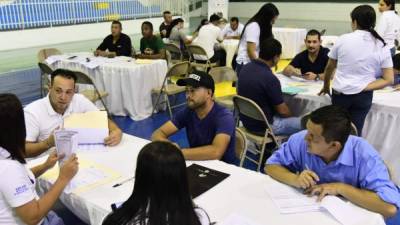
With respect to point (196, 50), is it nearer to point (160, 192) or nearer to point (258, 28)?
point (258, 28)

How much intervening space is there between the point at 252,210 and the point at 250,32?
2860 millimetres

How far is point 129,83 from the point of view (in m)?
5.09

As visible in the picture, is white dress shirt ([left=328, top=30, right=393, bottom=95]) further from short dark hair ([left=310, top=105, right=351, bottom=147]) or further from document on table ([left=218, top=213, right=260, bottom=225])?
document on table ([left=218, top=213, right=260, bottom=225])

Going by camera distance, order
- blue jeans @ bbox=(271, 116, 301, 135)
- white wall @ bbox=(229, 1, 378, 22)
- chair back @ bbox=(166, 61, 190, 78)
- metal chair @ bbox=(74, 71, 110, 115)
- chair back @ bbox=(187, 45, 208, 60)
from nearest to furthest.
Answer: blue jeans @ bbox=(271, 116, 301, 135)
metal chair @ bbox=(74, 71, 110, 115)
chair back @ bbox=(166, 61, 190, 78)
chair back @ bbox=(187, 45, 208, 60)
white wall @ bbox=(229, 1, 378, 22)

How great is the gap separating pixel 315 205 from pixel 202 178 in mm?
A: 547

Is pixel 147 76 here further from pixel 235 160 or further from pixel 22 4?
pixel 22 4

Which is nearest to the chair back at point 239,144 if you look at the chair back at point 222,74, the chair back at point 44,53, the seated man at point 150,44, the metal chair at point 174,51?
the chair back at point 222,74

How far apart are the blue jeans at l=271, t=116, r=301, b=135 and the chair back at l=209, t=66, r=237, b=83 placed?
1.22 metres

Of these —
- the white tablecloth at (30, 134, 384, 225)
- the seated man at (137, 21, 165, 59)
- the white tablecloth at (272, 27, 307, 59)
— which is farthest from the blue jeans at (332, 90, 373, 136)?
the white tablecloth at (272, 27, 307, 59)

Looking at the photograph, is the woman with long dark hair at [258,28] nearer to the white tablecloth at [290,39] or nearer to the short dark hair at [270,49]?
the short dark hair at [270,49]

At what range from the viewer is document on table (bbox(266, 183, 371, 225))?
1.52 metres

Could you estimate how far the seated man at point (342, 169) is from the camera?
5.15ft

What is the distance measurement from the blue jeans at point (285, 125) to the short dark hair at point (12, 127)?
2.28 metres

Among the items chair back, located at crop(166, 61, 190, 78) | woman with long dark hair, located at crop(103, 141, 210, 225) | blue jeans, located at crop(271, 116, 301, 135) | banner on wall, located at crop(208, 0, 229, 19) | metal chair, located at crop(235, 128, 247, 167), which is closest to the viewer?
woman with long dark hair, located at crop(103, 141, 210, 225)
